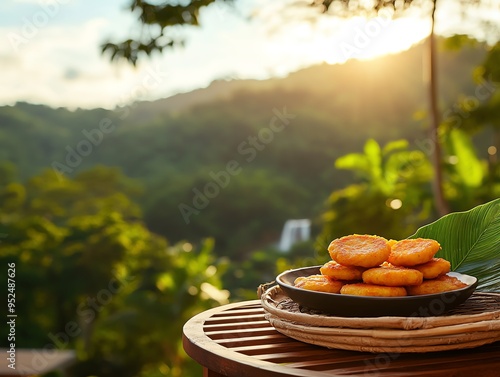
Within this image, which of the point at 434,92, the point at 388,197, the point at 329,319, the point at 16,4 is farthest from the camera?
the point at 16,4

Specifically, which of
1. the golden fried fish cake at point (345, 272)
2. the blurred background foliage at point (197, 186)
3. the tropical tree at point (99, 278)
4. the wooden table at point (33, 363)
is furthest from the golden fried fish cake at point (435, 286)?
the blurred background foliage at point (197, 186)

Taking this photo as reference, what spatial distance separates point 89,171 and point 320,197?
592 centimetres

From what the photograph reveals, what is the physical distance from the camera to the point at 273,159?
60.1ft

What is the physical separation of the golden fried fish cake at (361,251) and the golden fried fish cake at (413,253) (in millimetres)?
18

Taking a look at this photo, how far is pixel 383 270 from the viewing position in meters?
1.29

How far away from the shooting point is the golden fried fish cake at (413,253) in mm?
1309

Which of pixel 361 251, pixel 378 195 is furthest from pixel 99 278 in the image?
pixel 361 251

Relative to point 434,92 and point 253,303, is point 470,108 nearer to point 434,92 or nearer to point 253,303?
point 434,92

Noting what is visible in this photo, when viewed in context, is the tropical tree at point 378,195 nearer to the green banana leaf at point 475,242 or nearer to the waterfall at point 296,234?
the green banana leaf at point 475,242

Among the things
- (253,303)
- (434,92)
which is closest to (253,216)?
(434,92)

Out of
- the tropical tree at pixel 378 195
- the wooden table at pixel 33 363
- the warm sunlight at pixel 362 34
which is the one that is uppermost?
the warm sunlight at pixel 362 34

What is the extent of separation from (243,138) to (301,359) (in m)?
17.3

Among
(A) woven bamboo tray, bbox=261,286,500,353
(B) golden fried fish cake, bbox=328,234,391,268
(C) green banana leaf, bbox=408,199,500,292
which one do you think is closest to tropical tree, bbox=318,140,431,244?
(C) green banana leaf, bbox=408,199,500,292

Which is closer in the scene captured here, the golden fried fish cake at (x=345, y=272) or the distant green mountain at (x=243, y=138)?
the golden fried fish cake at (x=345, y=272)
